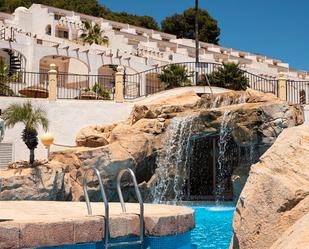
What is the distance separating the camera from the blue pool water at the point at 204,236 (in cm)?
788

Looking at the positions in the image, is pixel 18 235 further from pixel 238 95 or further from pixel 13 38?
pixel 13 38

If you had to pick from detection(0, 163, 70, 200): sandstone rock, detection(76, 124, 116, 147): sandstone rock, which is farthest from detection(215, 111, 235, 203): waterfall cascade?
detection(0, 163, 70, 200): sandstone rock

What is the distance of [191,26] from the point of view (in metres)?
71.2

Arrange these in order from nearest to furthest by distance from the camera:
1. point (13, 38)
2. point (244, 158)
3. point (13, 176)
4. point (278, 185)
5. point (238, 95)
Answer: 1. point (278, 185)
2. point (13, 176)
3. point (244, 158)
4. point (238, 95)
5. point (13, 38)

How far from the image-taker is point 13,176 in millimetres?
16156

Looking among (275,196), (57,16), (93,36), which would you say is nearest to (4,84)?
(275,196)

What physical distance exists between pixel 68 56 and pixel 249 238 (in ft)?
105

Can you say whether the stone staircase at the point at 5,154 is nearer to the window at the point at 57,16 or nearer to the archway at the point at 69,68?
the archway at the point at 69,68

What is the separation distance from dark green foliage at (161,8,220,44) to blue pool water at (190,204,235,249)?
55.8 m

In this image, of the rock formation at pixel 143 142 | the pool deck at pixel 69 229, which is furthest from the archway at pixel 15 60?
the pool deck at pixel 69 229

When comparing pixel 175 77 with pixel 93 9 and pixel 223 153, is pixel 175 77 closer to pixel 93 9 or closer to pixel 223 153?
pixel 223 153

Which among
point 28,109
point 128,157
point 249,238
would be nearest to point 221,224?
point 128,157

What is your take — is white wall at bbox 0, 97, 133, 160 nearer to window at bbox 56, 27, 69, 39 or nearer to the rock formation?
the rock formation

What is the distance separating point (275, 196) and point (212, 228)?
744cm
